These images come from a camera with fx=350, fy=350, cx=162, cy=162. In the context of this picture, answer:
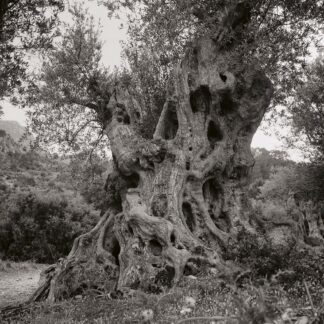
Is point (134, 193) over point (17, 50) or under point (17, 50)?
under

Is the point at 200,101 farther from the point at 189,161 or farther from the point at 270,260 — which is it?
the point at 270,260

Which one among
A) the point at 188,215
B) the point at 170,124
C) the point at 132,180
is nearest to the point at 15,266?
the point at 132,180

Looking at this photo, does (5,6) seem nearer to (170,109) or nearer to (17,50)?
(17,50)

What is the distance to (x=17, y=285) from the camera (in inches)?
582

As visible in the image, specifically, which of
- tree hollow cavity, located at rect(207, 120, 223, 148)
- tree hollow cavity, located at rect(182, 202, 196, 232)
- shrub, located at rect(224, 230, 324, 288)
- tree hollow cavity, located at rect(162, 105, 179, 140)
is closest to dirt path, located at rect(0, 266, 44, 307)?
tree hollow cavity, located at rect(182, 202, 196, 232)

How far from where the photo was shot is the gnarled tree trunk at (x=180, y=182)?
8.84 metres

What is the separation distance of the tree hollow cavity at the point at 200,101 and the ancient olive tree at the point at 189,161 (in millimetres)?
35

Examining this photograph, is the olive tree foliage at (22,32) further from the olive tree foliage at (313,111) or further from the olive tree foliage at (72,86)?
the olive tree foliage at (313,111)

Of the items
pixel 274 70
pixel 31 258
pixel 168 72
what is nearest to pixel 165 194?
pixel 274 70

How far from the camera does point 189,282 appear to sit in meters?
7.11

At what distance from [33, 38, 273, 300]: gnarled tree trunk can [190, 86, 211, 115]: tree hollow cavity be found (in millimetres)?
34

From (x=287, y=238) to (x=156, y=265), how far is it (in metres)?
4.23

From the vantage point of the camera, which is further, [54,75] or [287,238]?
[54,75]

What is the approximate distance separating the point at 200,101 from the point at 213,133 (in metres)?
1.24
